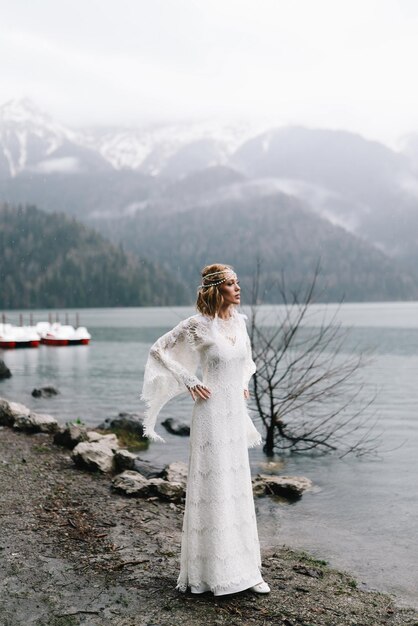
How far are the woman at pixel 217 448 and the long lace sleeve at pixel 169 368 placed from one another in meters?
0.01

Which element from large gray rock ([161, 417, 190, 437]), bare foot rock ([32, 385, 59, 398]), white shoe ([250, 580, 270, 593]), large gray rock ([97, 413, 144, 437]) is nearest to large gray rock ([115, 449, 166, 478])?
large gray rock ([97, 413, 144, 437])

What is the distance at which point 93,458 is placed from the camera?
1212 centimetres

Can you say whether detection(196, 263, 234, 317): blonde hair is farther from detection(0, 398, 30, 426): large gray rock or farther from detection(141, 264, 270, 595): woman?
detection(0, 398, 30, 426): large gray rock

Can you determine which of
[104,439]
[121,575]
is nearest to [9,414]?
[104,439]

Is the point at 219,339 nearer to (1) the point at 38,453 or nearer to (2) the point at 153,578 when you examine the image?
(2) the point at 153,578

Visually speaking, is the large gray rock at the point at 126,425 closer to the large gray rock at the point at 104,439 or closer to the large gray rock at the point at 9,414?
the large gray rock at the point at 104,439

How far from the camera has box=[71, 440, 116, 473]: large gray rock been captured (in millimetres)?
11992

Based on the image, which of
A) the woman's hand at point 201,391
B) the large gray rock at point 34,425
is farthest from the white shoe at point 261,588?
the large gray rock at point 34,425

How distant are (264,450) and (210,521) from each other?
1235 centimetres

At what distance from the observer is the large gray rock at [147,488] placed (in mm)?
10352

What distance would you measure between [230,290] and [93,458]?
7.53 metres

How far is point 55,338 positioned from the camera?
3132 inches

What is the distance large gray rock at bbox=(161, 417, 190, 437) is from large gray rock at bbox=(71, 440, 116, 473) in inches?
320

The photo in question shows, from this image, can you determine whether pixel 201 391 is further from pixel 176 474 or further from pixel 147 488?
pixel 176 474
